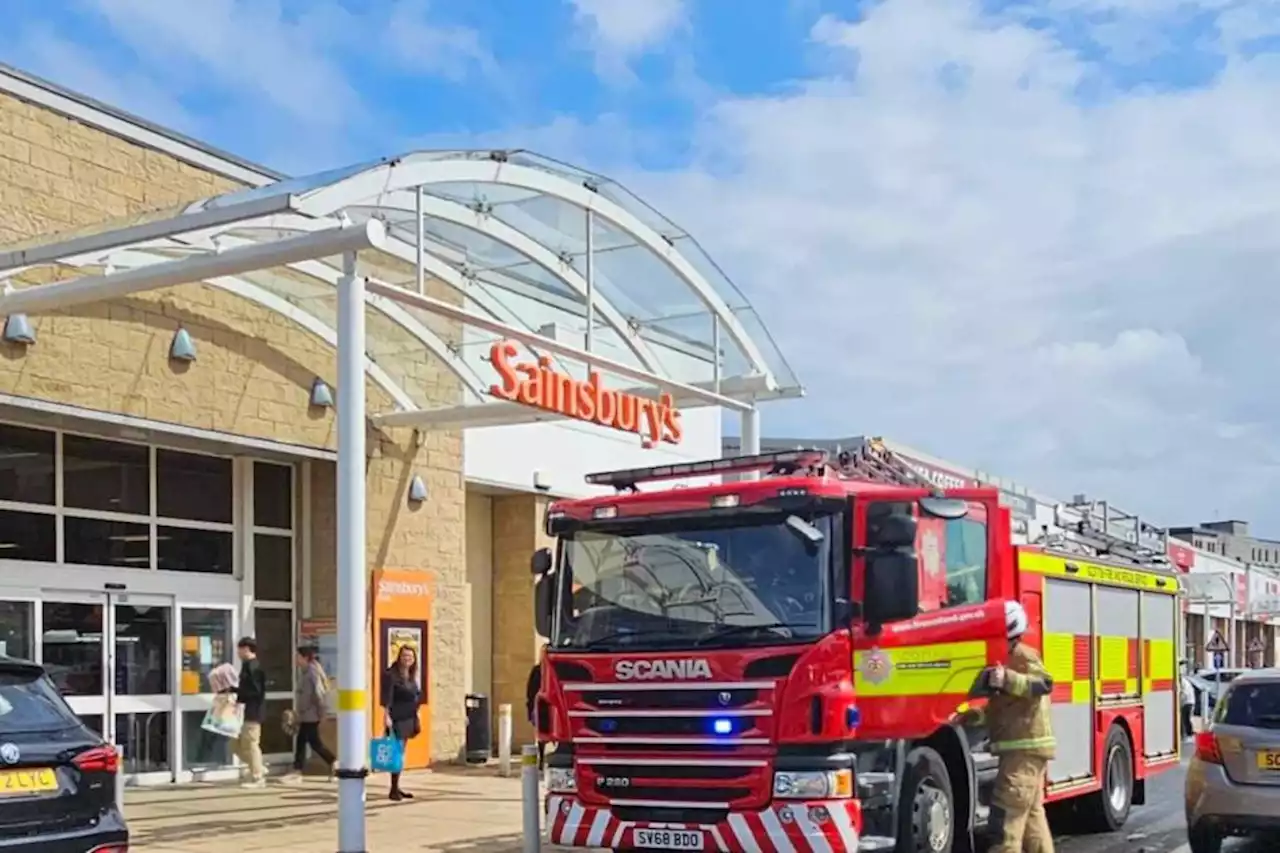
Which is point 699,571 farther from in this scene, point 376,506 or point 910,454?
point 376,506

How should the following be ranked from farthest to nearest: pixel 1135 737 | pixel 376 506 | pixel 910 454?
pixel 376 506
pixel 1135 737
pixel 910 454

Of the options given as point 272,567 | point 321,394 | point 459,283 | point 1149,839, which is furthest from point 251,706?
point 1149,839

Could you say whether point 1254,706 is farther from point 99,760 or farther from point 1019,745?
point 99,760

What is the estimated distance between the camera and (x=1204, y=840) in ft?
35.7

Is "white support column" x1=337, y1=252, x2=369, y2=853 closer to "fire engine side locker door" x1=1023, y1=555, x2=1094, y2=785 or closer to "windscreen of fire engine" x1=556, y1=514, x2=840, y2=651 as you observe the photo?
"windscreen of fire engine" x1=556, y1=514, x2=840, y2=651

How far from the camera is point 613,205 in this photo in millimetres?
16281

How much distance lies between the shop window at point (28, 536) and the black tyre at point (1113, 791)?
32.7 feet

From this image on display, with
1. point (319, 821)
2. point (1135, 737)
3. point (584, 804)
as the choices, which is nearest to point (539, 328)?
point (319, 821)

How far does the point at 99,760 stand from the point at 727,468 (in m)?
4.80

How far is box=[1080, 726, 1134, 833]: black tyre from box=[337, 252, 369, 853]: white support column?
6133mm

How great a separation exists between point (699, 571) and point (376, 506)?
29.4 ft

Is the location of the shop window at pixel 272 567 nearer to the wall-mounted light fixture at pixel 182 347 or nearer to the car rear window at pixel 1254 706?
the wall-mounted light fixture at pixel 182 347

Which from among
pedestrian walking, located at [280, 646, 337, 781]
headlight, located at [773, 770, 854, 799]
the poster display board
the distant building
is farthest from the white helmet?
the distant building

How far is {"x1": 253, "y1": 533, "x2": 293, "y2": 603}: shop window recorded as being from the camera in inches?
690
